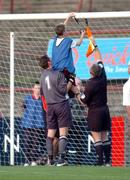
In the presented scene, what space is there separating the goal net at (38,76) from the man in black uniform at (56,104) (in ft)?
4.60

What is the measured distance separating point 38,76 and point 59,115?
220 inches

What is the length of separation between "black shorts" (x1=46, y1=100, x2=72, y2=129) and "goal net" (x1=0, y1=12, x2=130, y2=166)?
1.82 metres

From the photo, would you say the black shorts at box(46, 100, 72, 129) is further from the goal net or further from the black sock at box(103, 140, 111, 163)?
the goal net

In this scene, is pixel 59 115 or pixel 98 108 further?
pixel 98 108

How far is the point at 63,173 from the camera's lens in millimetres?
13797

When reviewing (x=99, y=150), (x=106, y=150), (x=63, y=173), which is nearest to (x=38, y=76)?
(x=106, y=150)

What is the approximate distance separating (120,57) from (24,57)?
2.30 meters

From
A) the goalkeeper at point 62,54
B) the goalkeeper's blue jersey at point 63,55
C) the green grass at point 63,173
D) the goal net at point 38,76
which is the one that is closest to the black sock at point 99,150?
the goalkeeper at point 62,54

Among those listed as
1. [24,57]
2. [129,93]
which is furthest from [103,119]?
[24,57]

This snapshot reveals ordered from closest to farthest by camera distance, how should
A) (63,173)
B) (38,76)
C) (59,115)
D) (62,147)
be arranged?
(63,173) < (62,147) < (59,115) < (38,76)

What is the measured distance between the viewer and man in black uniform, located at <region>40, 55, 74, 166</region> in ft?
54.0

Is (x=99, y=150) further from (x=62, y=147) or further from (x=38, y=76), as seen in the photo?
(x=38, y=76)

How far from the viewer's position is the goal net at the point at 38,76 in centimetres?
1870

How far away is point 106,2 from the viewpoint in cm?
2497
